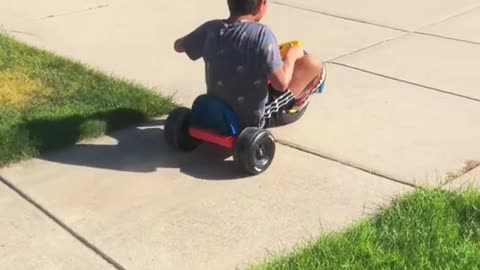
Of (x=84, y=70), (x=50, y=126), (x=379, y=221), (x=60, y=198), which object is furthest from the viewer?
(x=84, y=70)

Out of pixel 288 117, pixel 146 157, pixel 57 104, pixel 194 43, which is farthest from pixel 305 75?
pixel 57 104

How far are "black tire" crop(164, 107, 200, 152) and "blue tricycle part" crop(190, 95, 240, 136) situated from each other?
0.14 ft

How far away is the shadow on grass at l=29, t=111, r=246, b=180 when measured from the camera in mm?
4594

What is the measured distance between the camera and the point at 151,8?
315 inches

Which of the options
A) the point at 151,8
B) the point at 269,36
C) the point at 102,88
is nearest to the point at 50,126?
the point at 102,88

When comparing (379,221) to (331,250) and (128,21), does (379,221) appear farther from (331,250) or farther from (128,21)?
(128,21)

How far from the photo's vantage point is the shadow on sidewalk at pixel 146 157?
15.0 ft

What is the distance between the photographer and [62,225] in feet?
13.2

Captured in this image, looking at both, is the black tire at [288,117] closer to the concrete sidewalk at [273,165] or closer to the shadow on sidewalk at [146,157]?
the concrete sidewalk at [273,165]

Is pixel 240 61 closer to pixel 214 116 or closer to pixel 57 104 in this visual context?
pixel 214 116

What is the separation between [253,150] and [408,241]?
1015 mm

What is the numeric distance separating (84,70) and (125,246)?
2560 mm

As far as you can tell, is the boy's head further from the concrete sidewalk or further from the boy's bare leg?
the concrete sidewalk

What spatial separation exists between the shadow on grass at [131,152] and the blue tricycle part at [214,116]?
7.7 inches
